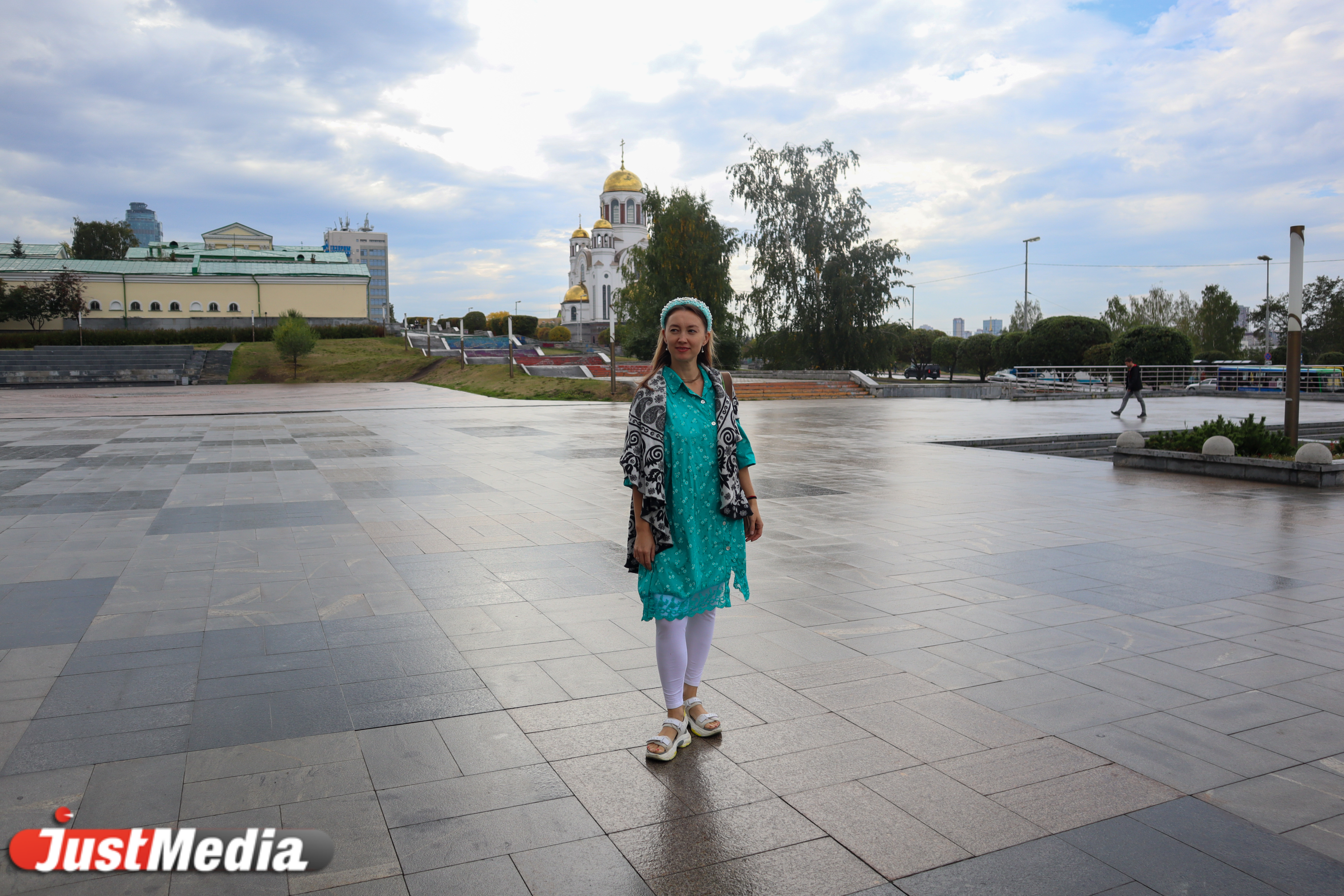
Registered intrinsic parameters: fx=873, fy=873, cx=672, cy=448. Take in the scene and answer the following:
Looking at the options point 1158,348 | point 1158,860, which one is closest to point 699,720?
point 1158,860

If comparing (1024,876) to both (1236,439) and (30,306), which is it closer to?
(1236,439)

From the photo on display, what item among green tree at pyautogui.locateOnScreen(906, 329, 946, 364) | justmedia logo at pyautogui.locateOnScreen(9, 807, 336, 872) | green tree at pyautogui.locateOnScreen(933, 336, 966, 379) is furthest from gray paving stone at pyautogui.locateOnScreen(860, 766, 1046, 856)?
green tree at pyautogui.locateOnScreen(906, 329, 946, 364)

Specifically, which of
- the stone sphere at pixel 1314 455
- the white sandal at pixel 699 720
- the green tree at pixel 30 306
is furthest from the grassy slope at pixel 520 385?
the green tree at pixel 30 306

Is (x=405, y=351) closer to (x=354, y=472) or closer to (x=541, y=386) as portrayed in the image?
(x=541, y=386)

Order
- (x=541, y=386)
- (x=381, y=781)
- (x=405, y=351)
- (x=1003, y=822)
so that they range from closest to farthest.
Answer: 1. (x=1003, y=822)
2. (x=381, y=781)
3. (x=541, y=386)
4. (x=405, y=351)

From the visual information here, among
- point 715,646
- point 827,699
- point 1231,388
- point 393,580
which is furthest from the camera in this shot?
point 1231,388

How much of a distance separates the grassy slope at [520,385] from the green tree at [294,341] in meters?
6.70

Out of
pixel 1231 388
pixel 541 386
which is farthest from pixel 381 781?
pixel 1231 388

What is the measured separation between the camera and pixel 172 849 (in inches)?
101

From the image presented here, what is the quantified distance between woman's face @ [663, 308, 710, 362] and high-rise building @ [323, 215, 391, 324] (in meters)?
160

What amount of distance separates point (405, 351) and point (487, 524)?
50194 mm

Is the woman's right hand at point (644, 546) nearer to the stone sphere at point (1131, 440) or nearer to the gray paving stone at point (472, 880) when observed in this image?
the gray paving stone at point (472, 880)

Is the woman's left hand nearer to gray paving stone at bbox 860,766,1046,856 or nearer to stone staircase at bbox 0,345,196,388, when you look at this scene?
gray paving stone at bbox 860,766,1046,856

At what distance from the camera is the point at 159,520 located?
25.3 ft
